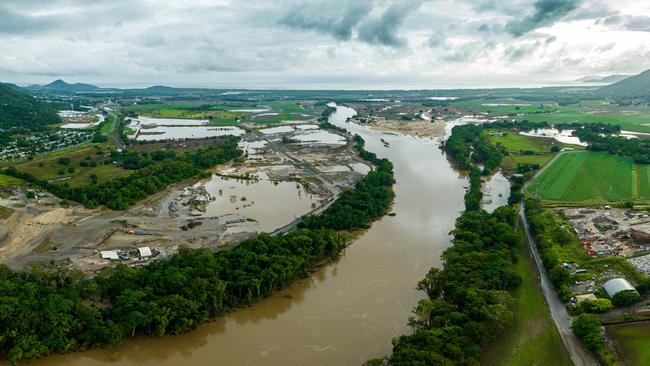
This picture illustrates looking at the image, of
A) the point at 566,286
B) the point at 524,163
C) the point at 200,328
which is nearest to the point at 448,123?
the point at 524,163

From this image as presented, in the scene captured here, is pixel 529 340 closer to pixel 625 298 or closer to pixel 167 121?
pixel 625 298

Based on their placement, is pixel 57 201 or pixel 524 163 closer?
pixel 57 201

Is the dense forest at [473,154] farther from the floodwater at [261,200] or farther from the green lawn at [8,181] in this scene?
the green lawn at [8,181]

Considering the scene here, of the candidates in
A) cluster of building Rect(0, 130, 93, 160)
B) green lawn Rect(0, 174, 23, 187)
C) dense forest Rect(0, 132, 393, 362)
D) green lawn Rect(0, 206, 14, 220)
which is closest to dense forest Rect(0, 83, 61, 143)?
cluster of building Rect(0, 130, 93, 160)

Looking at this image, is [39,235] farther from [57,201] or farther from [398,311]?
[398,311]

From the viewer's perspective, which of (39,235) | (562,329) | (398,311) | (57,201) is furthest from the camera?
(57,201)

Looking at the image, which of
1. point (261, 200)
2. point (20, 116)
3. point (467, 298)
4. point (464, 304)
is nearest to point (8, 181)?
point (261, 200)

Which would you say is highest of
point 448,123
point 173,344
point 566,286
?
point 448,123
